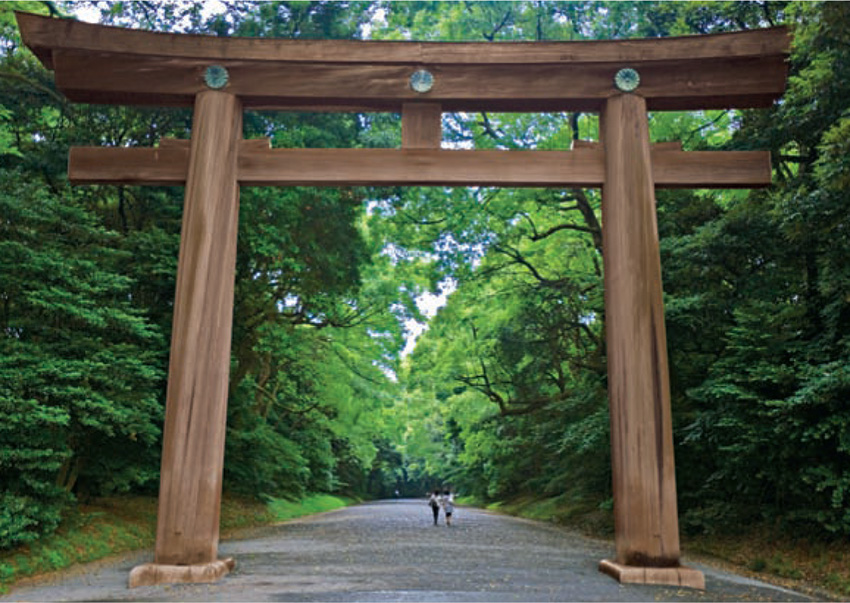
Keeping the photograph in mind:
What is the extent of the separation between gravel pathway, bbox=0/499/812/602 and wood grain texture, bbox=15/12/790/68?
6.60 meters

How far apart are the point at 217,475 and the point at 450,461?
1665 inches

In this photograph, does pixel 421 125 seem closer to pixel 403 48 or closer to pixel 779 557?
pixel 403 48

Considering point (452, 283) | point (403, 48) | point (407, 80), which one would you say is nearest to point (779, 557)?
point (407, 80)

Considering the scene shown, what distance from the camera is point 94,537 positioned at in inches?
468

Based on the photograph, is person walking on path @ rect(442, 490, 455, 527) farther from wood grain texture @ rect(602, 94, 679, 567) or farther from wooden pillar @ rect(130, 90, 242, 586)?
wood grain texture @ rect(602, 94, 679, 567)

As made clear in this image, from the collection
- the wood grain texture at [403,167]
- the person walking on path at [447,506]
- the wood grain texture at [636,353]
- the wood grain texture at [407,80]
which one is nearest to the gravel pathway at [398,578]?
the wood grain texture at [636,353]

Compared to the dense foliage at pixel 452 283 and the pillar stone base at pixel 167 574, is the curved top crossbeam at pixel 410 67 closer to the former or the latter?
the dense foliage at pixel 452 283

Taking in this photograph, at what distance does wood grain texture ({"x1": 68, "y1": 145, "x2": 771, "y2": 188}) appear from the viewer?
901cm

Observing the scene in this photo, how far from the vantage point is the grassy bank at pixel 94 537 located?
936 centimetres

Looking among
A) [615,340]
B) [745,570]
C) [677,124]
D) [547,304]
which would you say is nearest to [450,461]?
[547,304]

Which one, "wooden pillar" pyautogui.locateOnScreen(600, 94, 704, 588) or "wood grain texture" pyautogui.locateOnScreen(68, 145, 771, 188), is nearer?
"wooden pillar" pyautogui.locateOnScreen(600, 94, 704, 588)

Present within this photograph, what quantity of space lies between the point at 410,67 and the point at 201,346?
459cm

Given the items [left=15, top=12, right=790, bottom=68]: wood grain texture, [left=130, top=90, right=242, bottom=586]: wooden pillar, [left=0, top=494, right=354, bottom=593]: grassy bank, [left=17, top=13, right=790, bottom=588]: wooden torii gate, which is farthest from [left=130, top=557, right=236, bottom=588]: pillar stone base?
[left=15, top=12, right=790, bottom=68]: wood grain texture

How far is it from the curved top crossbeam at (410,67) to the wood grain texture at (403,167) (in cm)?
83
